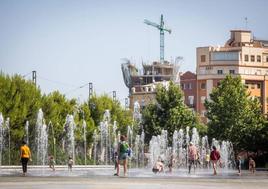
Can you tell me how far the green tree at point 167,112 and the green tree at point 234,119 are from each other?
14.1ft

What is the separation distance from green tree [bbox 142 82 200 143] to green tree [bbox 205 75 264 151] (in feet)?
14.1

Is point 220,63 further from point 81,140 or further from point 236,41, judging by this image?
point 81,140

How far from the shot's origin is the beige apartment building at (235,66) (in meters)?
148

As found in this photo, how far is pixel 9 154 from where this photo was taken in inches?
2441

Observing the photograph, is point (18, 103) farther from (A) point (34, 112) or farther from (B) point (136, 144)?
(B) point (136, 144)

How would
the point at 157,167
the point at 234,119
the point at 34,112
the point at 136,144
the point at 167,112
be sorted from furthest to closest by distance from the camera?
the point at 136,144 < the point at 234,119 < the point at 167,112 < the point at 34,112 < the point at 157,167

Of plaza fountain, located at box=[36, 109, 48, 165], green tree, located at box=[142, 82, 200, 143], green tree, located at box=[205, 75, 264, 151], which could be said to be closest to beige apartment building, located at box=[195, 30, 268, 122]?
green tree, located at box=[205, 75, 264, 151]

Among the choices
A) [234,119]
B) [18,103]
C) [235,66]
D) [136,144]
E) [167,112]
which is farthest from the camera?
[235,66]

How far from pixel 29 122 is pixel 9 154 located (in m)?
9.18

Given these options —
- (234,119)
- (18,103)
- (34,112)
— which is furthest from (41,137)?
(234,119)

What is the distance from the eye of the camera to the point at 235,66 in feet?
487

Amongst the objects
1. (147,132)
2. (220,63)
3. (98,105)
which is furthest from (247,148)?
(220,63)

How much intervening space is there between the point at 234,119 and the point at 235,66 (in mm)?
63271

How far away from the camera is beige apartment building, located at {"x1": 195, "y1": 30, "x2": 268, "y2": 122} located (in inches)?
5837
